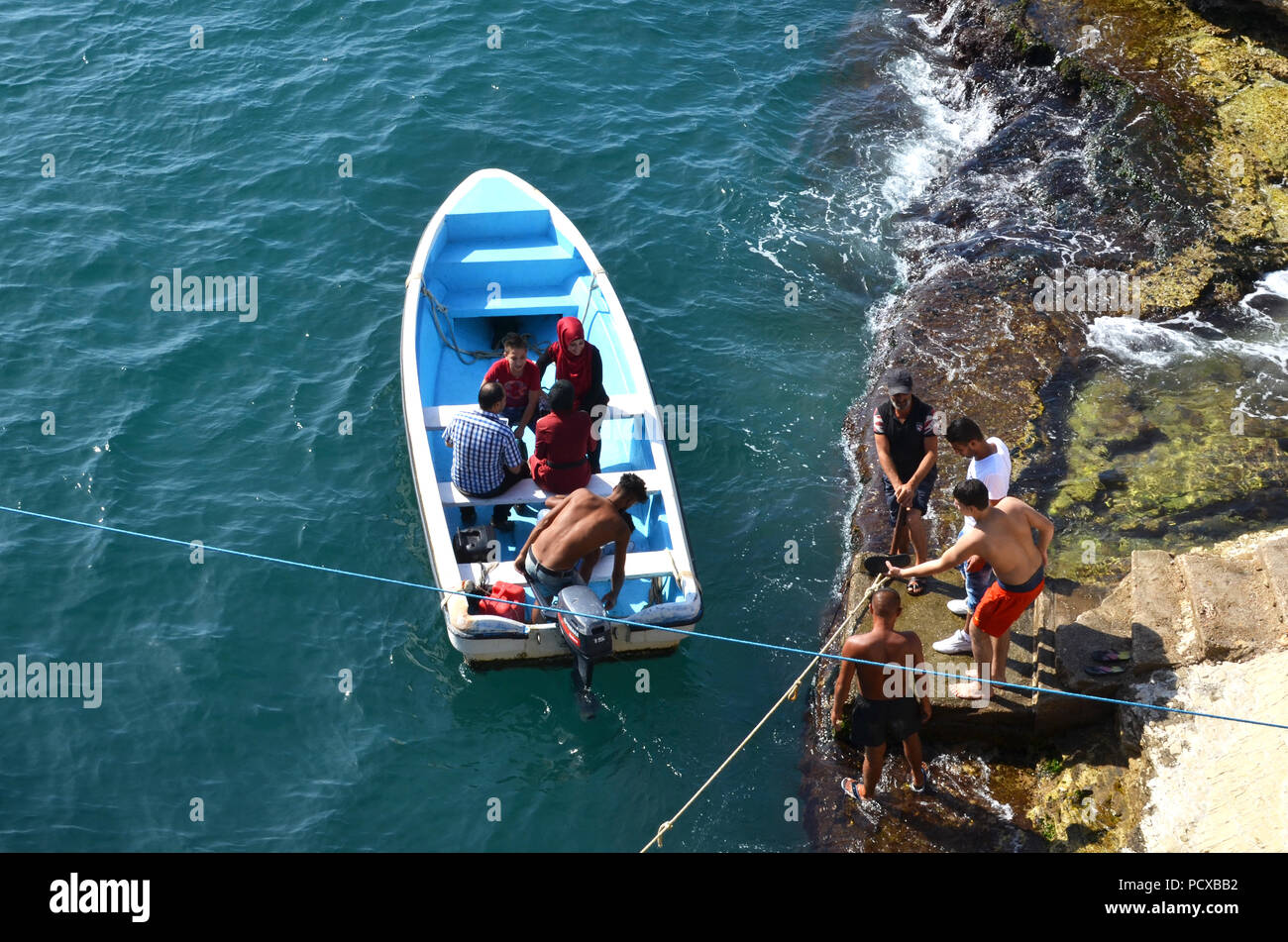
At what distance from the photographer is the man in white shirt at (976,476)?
809 cm

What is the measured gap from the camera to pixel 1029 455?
11.3 metres

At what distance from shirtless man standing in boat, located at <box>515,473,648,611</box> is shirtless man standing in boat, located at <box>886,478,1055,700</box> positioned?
2.34m

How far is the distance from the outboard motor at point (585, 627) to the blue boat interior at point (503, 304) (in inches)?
74.0

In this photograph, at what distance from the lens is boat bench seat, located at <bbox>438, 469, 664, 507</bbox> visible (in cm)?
1015

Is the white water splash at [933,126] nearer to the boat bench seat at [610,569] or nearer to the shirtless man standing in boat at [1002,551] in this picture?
the boat bench seat at [610,569]

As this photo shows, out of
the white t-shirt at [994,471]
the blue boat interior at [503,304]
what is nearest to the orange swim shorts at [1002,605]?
the white t-shirt at [994,471]

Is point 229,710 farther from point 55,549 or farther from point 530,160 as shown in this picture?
point 530,160

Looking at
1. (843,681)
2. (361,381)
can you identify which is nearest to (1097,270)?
(843,681)

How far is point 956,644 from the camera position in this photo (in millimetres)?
8953

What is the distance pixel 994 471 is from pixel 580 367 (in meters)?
4.19

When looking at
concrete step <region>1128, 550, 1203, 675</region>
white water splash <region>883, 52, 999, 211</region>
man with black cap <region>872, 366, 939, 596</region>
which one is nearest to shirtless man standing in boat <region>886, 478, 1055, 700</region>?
man with black cap <region>872, 366, 939, 596</region>

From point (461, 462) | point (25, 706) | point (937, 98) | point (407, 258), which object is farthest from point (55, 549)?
point (937, 98)

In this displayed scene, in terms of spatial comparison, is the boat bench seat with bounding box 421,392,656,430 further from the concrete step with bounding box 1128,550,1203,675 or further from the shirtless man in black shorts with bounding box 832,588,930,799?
the concrete step with bounding box 1128,550,1203,675

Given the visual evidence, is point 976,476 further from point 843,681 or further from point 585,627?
point 585,627
